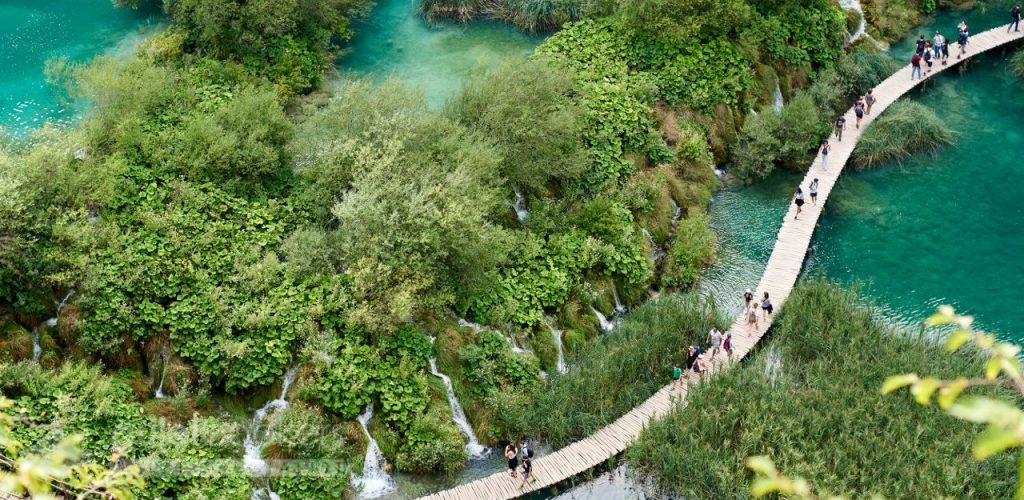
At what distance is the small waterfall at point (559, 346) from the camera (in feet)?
91.6

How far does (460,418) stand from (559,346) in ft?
13.4

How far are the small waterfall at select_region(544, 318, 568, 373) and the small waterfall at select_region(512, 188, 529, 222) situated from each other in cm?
442

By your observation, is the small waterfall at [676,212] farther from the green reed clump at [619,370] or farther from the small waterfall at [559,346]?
the small waterfall at [559,346]

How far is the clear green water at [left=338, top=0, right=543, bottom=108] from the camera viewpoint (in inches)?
1467

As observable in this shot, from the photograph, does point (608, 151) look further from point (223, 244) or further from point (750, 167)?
point (223, 244)

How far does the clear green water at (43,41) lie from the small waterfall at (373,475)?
55.0 feet

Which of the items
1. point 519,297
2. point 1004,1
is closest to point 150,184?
point 519,297

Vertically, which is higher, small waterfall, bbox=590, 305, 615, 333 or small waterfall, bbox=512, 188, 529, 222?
small waterfall, bbox=512, 188, 529, 222

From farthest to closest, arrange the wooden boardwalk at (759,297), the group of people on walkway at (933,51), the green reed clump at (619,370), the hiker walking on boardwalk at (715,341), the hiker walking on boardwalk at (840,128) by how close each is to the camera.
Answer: the group of people on walkway at (933,51), the hiker walking on boardwalk at (840,128), the hiker walking on boardwalk at (715,341), the green reed clump at (619,370), the wooden boardwalk at (759,297)

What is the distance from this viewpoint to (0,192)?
23.2 meters

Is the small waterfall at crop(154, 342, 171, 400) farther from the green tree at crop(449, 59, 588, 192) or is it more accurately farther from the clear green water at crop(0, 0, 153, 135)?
the green tree at crop(449, 59, 588, 192)

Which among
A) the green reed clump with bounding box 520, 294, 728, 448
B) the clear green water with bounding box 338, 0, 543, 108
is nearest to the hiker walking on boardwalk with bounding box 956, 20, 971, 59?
Result: the clear green water with bounding box 338, 0, 543, 108

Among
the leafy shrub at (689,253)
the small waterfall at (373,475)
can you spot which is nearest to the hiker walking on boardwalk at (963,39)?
the leafy shrub at (689,253)

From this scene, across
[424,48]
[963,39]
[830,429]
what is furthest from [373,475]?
[963,39]
